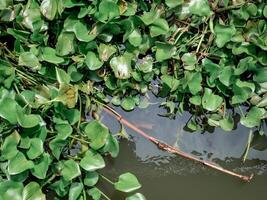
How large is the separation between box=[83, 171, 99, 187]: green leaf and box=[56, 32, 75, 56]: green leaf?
382 mm

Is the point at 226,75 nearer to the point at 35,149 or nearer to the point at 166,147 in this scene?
the point at 166,147

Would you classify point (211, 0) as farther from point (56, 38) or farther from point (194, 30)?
point (56, 38)

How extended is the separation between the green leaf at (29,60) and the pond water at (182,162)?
0.31 metres

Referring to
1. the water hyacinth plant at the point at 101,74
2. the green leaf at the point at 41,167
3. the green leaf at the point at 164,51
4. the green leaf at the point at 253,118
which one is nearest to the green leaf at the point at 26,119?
the water hyacinth plant at the point at 101,74

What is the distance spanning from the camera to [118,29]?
1.70 meters

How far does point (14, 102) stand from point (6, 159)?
164 millimetres

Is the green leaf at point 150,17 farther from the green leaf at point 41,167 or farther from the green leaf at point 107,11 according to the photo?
the green leaf at point 41,167

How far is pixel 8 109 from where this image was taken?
4.91 ft

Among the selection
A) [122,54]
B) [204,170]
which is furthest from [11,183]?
[204,170]

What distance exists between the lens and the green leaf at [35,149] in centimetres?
154

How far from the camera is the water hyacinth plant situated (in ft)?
5.15

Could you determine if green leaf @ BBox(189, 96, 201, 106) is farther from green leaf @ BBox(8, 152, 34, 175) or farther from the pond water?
green leaf @ BBox(8, 152, 34, 175)

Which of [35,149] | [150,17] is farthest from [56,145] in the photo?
[150,17]

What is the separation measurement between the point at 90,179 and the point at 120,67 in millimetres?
360
